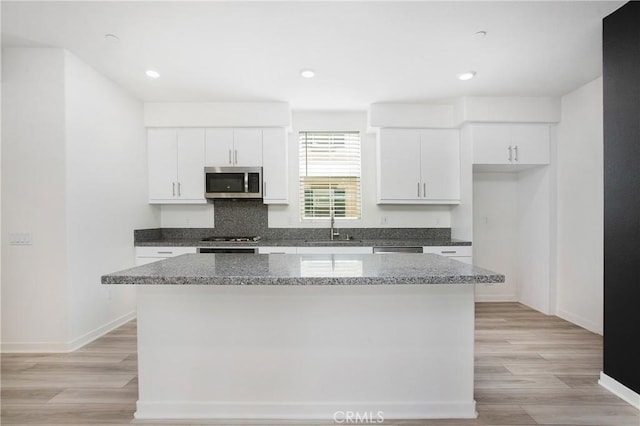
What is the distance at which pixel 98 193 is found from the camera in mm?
3270

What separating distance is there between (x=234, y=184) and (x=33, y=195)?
1.94m

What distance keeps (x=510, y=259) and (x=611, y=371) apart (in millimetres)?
2411

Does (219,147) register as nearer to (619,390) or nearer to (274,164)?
(274,164)

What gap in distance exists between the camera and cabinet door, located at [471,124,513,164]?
4.00m

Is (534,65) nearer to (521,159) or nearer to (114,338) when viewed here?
(521,159)

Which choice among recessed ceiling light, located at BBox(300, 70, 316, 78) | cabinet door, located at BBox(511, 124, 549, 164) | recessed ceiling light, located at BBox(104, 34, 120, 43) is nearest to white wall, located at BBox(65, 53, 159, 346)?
recessed ceiling light, located at BBox(104, 34, 120, 43)

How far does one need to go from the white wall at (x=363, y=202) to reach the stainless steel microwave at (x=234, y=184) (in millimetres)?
478

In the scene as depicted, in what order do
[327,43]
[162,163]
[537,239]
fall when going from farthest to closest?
[162,163] < [537,239] < [327,43]

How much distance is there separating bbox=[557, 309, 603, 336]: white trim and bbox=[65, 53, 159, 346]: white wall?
16.2 ft

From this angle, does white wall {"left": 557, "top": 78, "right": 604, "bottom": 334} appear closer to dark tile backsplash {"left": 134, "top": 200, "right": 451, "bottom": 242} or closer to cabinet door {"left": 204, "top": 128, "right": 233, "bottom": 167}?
dark tile backsplash {"left": 134, "top": 200, "right": 451, "bottom": 242}

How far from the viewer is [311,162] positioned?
4621mm

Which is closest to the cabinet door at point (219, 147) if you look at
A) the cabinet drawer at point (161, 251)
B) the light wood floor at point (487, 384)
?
the cabinet drawer at point (161, 251)

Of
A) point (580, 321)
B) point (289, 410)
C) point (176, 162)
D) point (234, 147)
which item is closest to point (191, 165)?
point (176, 162)

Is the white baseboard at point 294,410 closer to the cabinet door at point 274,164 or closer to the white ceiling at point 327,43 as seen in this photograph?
the white ceiling at point 327,43
